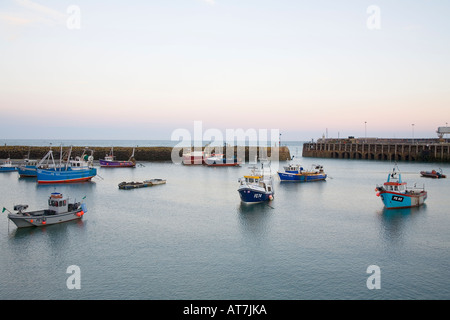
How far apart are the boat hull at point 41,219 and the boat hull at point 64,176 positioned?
30787 mm

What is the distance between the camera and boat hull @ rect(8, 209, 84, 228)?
101ft

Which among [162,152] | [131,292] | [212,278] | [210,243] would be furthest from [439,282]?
[162,152]

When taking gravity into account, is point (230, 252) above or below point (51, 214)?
below

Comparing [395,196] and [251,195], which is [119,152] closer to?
[251,195]

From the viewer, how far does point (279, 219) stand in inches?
1473

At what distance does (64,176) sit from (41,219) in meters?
33.5

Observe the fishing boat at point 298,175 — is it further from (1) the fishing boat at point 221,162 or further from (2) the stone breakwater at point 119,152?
(2) the stone breakwater at point 119,152

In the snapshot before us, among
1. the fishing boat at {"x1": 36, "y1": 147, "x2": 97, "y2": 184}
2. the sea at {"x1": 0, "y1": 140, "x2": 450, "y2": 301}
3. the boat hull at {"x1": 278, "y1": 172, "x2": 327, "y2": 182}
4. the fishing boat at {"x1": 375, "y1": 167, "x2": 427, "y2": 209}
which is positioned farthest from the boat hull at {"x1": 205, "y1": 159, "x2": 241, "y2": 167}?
the fishing boat at {"x1": 375, "y1": 167, "x2": 427, "y2": 209}

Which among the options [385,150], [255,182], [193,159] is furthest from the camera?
[385,150]

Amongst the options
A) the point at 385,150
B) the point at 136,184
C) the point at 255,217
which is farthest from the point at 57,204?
the point at 385,150

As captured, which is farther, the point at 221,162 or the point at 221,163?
the point at 221,162

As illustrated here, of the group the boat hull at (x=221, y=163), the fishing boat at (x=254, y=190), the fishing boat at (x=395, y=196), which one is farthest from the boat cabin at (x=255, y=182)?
the boat hull at (x=221, y=163)

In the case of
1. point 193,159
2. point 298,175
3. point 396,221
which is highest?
point 193,159

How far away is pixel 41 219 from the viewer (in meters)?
31.9
